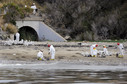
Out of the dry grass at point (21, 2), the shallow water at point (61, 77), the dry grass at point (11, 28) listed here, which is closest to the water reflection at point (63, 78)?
the shallow water at point (61, 77)

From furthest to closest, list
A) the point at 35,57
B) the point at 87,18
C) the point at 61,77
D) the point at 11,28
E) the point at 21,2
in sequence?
the point at 87,18 < the point at 21,2 < the point at 11,28 < the point at 35,57 < the point at 61,77

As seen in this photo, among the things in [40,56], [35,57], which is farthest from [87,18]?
[40,56]

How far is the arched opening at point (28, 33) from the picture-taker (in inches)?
1988

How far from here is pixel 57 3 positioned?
59.3 metres

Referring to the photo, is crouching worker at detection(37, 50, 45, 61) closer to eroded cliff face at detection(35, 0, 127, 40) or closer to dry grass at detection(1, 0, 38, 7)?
eroded cliff face at detection(35, 0, 127, 40)

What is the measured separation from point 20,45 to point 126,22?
2040cm

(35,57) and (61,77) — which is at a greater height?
(35,57)

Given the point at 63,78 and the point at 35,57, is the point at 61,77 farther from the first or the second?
the point at 35,57

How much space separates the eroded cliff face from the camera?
5344cm

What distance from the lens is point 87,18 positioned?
56969 millimetres

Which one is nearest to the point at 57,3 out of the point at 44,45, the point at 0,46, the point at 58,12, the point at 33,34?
the point at 58,12

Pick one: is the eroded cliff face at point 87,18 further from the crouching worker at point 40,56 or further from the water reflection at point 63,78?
the water reflection at point 63,78

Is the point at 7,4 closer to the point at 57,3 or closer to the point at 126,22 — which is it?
the point at 57,3

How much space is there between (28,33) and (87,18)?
10211 mm
